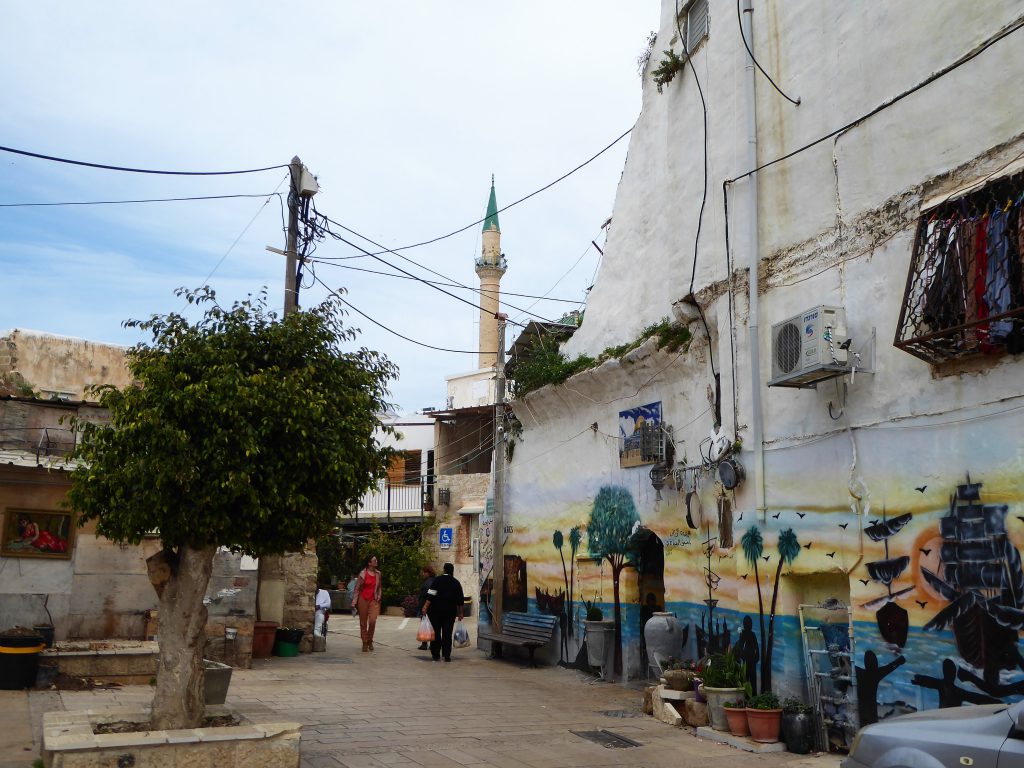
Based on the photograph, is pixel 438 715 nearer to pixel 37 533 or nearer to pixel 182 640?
pixel 182 640

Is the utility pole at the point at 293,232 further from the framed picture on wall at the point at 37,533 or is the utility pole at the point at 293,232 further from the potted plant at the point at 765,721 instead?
the potted plant at the point at 765,721

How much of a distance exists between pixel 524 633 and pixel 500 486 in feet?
9.41

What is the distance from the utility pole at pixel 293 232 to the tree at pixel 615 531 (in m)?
5.85

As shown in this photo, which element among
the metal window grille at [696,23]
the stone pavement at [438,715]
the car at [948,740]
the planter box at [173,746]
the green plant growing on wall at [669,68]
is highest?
the metal window grille at [696,23]

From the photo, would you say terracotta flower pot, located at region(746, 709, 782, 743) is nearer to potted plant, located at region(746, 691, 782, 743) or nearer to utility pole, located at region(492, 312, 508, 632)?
potted plant, located at region(746, 691, 782, 743)

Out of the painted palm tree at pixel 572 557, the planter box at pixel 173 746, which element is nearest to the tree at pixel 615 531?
the painted palm tree at pixel 572 557

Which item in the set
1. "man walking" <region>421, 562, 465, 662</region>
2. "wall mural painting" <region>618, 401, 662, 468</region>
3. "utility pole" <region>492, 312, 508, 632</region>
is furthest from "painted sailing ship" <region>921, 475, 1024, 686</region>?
"utility pole" <region>492, 312, 508, 632</region>

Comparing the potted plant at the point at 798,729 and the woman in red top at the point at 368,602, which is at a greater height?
the woman in red top at the point at 368,602

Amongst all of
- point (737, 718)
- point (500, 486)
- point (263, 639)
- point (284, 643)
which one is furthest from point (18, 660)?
point (500, 486)

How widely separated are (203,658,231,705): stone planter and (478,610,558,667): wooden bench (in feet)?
20.5

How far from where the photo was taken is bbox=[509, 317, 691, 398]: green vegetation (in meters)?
12.2

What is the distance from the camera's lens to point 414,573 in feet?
96.3

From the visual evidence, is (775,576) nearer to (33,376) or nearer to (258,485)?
(258,485)

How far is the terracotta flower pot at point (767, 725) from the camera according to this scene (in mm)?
8602
